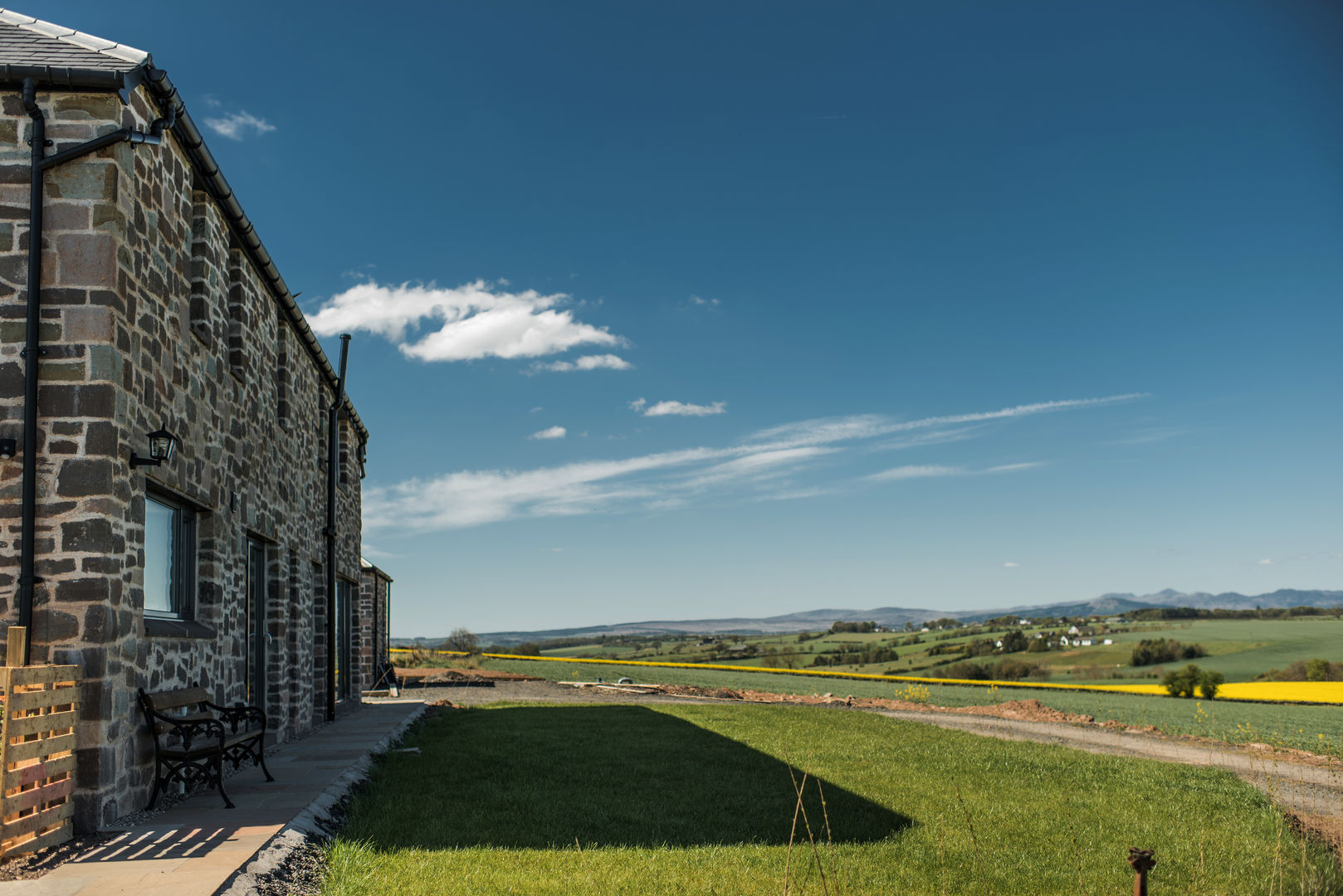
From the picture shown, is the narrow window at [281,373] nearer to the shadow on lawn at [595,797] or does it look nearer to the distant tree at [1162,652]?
the shadow on lawn at [595,797]

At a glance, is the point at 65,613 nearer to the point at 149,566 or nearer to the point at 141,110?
the point at 149,566

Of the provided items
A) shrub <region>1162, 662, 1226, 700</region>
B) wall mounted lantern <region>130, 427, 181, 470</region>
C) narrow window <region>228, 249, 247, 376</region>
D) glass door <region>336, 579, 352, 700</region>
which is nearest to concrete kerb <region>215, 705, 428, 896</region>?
wall mounted lantern <region>130, 427, 181, 470</region>

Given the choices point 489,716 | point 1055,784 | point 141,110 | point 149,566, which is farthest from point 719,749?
point 141,110

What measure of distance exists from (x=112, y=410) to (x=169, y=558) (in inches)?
96.2

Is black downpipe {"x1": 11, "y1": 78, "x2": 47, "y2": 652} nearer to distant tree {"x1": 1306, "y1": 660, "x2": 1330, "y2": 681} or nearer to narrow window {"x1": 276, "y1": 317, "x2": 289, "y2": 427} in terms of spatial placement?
narrow window {"x1": 276, "y1": 317, "x2": 289, "y2": 427}

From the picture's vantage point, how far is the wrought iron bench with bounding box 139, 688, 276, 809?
7152 mm

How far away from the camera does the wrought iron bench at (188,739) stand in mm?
7152

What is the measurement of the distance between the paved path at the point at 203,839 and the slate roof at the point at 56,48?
580 centimetres

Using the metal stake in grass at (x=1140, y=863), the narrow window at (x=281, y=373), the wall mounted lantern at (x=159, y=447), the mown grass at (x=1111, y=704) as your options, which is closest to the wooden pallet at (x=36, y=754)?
the wall mounted lantern at (x=159, y=447)

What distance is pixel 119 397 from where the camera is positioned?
675 centimetres

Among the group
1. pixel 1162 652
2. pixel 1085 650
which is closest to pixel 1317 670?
pixel 1162 652

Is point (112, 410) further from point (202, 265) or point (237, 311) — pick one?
point (237, 311)

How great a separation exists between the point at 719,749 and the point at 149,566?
8.04 meters

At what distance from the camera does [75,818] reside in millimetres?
6254
